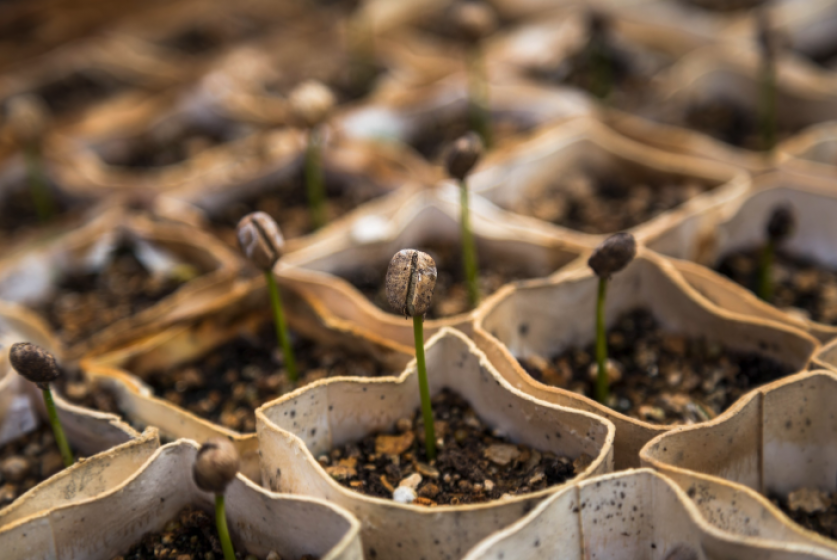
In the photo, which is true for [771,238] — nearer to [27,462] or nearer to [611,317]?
[611,317]

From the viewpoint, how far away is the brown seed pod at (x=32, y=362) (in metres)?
1.52

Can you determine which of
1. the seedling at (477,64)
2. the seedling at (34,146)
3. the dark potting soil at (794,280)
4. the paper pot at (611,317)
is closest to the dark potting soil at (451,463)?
the paper pot at (611,317)

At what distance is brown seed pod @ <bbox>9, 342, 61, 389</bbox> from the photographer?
1.52 meters

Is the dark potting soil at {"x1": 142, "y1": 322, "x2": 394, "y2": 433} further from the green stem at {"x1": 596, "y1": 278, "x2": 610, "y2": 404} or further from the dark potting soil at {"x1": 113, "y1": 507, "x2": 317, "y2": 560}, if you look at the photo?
the green stem at {"x1": 596, "y1": 278, "x2": 610, "y2": 404}

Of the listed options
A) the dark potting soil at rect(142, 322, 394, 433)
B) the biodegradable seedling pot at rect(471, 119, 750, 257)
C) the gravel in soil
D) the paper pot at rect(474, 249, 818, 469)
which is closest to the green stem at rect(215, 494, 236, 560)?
the dark potting soil at rect(142, 322, 394, 433)

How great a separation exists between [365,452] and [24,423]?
77 cm

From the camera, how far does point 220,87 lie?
319cm

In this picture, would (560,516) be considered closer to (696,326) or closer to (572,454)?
(572,454)

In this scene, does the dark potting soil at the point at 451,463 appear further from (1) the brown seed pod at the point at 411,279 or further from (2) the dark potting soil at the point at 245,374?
(1) the brown seed pod at the point at 411,279

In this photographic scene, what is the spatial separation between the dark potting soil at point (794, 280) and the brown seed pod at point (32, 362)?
1.58 m

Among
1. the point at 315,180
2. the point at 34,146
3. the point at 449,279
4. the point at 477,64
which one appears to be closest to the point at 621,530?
the point at 449,279

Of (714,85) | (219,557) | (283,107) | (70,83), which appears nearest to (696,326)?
(219,557)

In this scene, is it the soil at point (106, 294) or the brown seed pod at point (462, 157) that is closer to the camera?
the brown seed pod at point (462, 157)

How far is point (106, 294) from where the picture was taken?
233 cm
